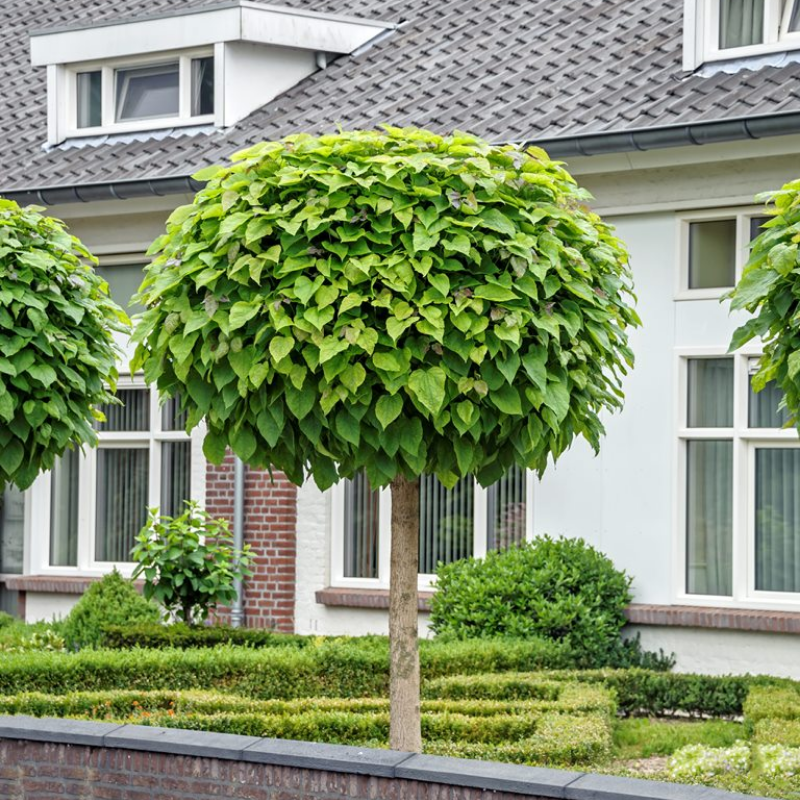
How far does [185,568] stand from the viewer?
42.6 feet

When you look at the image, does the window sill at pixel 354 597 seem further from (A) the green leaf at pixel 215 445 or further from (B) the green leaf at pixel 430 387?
(B) the green leaf at pixel 430 387

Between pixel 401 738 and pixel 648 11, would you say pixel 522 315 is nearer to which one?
pixel 401 738

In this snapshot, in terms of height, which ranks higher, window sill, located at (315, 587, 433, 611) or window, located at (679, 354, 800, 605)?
window, located at (679, 354, 800, 605)

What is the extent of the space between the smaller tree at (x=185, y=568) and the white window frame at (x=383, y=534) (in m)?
1.35

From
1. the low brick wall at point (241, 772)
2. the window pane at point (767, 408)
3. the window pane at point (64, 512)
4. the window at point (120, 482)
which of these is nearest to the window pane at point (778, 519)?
the window pane at point (767, 408)

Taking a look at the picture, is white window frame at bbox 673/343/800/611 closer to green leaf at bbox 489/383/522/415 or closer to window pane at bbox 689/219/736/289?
window pane at bbox 689/219/736/289

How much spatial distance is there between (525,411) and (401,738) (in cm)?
176

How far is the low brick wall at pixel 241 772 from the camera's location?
611 centimetres

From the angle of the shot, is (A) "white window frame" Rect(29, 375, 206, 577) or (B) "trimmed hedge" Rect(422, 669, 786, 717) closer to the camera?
(B) "trimmed hedge" Rect(422, 669, 786, 717)

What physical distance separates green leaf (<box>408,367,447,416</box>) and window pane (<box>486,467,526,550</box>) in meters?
6.87

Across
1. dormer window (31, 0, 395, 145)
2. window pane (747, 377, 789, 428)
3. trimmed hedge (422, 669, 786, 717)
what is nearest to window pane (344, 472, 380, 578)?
trimmed hedge (422, 669, 786, 717)

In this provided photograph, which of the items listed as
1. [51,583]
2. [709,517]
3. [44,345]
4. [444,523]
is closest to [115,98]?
[51,583]

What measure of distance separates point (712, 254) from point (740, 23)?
2009mm

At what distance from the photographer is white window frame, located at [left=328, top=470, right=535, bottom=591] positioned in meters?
13.5
